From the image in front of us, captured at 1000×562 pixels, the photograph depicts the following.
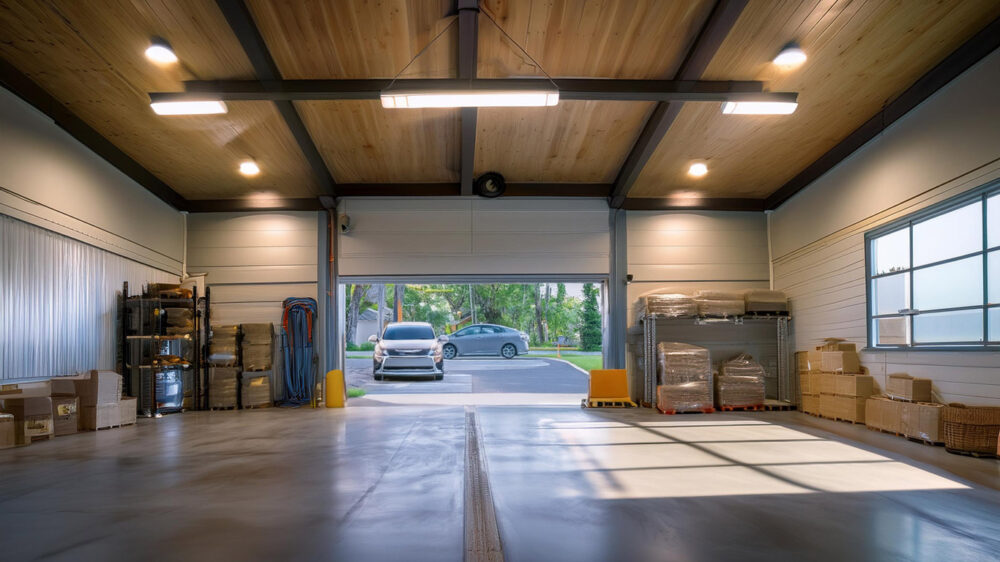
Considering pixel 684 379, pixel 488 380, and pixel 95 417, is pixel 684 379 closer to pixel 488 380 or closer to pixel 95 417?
pixel 488 380

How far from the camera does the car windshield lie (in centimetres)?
1534

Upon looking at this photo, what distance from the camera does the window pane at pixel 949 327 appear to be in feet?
21.0

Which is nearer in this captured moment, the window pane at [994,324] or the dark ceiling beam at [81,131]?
the window pane at [994,324]

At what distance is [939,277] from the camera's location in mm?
7051

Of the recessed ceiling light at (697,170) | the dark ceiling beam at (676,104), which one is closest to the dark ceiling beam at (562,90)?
the dark ceiling beam at (676,104)

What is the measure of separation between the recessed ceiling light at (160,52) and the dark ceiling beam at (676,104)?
5.91m

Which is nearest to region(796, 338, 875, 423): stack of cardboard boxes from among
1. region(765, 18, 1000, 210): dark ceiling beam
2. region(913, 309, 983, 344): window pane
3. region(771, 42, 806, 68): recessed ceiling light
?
region(913, 309, 983, 344): window pane

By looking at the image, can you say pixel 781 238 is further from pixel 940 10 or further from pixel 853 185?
pixel 940 10

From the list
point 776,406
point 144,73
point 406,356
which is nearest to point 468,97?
point 144,73

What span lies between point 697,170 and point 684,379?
348cm

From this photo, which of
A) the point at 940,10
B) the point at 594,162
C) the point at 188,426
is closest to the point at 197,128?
the point at 188,426

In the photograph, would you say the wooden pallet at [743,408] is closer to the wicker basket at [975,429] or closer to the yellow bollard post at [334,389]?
the wicker basket at [975,429]

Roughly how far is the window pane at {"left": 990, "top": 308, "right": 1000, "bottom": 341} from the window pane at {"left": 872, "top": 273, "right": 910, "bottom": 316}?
1.43m

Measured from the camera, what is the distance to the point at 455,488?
4.50 metres
